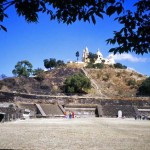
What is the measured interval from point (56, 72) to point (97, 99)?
34.6 m

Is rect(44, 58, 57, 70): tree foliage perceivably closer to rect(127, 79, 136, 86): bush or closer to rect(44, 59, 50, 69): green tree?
rect(44, 59, 50, 69): green tree

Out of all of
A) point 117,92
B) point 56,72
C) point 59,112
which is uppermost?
point 56,72

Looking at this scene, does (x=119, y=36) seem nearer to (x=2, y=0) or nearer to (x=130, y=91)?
(x=2, y=0)

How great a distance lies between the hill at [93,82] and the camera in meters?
87.0

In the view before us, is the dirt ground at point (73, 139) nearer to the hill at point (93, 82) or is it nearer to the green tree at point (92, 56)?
the hill at point (93, 82)

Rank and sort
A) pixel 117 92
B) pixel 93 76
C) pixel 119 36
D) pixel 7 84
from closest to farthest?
pixel 119 36 < pixel 7 84 < pixel 117 92 < pixel 93 76

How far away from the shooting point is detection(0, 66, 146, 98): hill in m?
87.0

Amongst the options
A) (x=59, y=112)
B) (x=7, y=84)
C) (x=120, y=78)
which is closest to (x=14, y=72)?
(x=7, y=84)

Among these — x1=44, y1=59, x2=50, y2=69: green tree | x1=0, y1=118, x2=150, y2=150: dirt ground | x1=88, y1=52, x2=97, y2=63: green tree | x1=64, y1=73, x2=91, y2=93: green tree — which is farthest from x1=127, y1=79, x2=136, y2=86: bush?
x1=0, y1=118, x2=150, y2=150: dirt ground

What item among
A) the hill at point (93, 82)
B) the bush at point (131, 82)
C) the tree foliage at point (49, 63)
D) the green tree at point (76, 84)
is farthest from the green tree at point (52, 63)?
the green tree at point (76, 84)

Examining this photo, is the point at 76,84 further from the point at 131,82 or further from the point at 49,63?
the point at 49,63

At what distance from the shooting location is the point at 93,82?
Answer: 328 feet

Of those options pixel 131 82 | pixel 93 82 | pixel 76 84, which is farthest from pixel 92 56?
pixel 76 84

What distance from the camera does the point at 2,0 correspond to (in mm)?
7715
